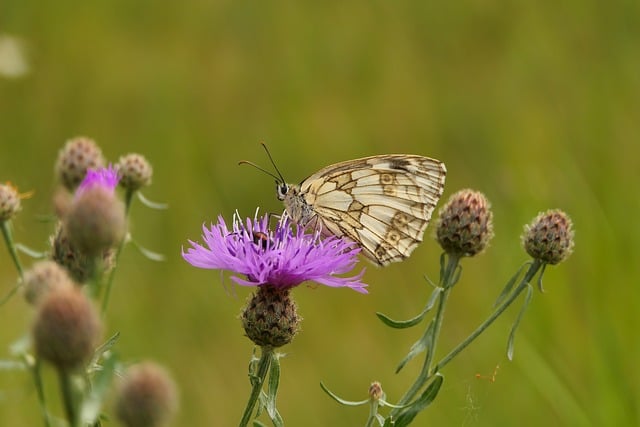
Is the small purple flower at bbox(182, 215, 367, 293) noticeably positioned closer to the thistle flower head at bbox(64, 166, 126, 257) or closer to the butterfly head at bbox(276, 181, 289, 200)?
the butterfly head at bbox(276, 181, 289, 200)

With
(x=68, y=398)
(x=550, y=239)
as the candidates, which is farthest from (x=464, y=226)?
(x=68, y=398)

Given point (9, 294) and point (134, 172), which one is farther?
point (134, 172)

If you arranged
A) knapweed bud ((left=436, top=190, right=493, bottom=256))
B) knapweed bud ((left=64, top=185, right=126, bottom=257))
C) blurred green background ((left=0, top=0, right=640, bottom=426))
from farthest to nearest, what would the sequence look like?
1. blurred green background ((left=0, top=0, right=640, bottom=426))
2. knapweed bud ((left=436, top=190, right=493, bottom=256))
3. knapweed bud ((left=64, top=185, right=126, bottom=257))

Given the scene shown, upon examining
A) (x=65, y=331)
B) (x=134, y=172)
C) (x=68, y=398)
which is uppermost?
(x=134, y=172)

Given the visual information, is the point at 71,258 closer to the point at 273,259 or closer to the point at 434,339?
the point at 273,259

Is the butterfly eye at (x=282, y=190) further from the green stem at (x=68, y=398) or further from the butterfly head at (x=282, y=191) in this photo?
the green stem at (x=68, y=398)

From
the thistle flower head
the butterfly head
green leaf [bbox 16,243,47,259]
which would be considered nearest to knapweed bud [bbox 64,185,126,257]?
the thistle flower head
